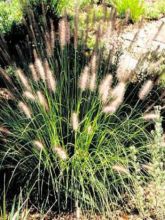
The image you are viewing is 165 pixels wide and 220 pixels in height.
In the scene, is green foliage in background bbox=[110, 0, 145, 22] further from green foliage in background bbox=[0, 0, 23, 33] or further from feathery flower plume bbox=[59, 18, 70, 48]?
feathery flower plume bbox=[59, 18, 70, 48]

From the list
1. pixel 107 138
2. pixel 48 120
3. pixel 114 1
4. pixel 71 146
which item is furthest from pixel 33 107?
pixel 114 1

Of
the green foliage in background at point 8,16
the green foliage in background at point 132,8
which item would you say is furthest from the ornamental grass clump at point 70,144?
the green foliage in background at point 132,8

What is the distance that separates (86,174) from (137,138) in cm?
73

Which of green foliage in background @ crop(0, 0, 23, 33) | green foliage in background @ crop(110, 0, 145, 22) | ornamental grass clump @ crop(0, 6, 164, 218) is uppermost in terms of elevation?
green foliage in background @ crop(110, 0, 145, 22)

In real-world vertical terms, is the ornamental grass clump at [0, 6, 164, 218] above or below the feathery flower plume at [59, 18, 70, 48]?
below

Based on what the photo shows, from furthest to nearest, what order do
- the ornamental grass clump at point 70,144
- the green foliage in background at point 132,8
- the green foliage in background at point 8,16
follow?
1. the green foliage in background at point 132,8
2. the green foliage in background at point 8,16
3. the ornamental grass clump at point 70,144

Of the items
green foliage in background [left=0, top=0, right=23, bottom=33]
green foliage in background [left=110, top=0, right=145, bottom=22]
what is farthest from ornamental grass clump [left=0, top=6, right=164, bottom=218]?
green foliage in background [left=110, top=0, right=145, bottom=22]

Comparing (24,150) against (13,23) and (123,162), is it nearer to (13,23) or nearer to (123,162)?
(123,162)

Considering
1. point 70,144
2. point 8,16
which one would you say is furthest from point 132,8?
point 70,144

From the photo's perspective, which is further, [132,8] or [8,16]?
[132,8]

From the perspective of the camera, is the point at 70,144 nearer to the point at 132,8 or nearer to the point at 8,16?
the point at 8,16

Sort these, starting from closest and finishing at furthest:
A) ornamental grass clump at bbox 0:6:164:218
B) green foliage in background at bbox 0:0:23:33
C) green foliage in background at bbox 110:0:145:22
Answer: ornamental grass clump at bbox 0:6:164:218
green foliage in background at bbox 0:0:23:33
green foliage in background at bbox 110:0:145:22

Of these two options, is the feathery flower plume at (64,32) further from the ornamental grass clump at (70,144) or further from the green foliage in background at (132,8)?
the green foliage in background at (132,8)

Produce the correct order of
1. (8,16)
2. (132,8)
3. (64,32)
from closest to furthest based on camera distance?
(64,32) < (8,16) < (132,8)
